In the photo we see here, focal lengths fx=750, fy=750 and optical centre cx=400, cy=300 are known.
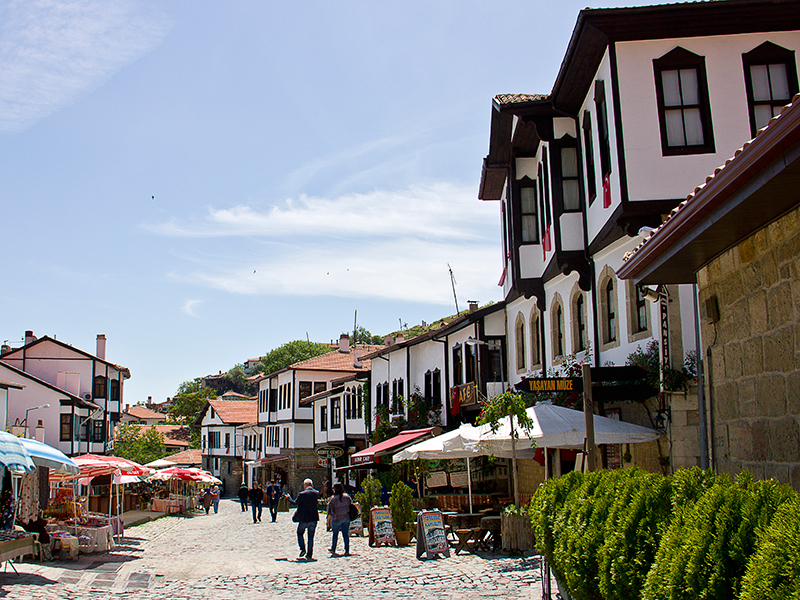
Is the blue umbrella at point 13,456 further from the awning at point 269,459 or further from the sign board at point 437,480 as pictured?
the awning at point 269,459

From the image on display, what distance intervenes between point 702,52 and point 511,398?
6.88 metres

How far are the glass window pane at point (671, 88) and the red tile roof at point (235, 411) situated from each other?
182 ft

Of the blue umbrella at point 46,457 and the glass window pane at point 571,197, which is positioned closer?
the blue umbrella at point 46,457

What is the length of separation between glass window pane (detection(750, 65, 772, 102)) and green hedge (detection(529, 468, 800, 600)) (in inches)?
359

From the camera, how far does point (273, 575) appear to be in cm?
1233

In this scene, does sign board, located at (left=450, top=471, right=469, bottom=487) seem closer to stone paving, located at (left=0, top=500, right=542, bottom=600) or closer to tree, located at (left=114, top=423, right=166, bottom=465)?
stone paving, located at (left=0, top=500, right=542, bottom=600)

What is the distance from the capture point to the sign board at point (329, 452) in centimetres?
4396

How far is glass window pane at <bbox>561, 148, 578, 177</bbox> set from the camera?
16250 millimetres

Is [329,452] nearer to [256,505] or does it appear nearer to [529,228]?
[256,505]

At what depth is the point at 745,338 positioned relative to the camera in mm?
6688

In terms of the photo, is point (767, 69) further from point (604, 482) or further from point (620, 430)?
point (604, 482)

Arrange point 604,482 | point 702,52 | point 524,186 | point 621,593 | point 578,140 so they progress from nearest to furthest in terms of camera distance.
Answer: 1. point 621,593
2. point 604,482
3. point 702,52
4. point 578,140
5. point 524,186

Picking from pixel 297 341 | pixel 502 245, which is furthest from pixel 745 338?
pixel 297 341

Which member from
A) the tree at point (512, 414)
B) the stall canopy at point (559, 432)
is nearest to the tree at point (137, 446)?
the stall canopy at point (559, 432)
